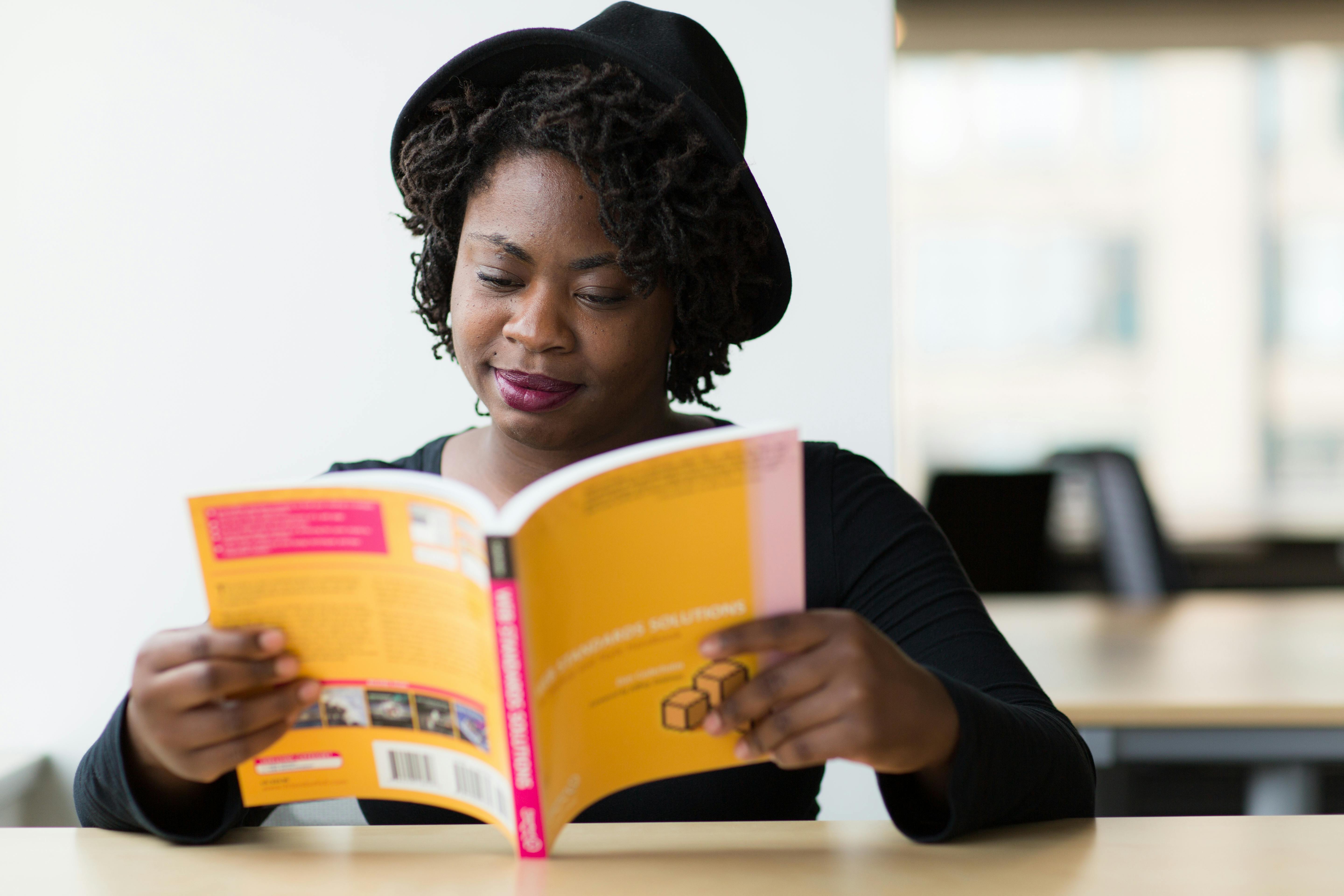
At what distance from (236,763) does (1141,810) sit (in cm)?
202

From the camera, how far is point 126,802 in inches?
32.7

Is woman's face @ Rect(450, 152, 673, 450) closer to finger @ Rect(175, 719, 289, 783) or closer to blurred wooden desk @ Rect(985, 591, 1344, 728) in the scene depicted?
finger @ Rect(175, 719, 289, 783)

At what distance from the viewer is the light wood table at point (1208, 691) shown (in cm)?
172

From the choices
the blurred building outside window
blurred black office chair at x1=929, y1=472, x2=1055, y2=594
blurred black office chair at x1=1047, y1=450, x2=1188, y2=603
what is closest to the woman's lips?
blurred black office chair at x1=929, y1=472, x2=1055, y2=594

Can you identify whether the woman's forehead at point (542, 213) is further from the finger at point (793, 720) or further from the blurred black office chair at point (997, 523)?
the blurred black office chair at point (997, 523)

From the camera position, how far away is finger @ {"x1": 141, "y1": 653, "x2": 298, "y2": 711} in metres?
0.76

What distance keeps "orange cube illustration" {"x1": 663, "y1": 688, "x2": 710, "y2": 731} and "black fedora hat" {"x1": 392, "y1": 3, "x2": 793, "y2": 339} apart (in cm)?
58

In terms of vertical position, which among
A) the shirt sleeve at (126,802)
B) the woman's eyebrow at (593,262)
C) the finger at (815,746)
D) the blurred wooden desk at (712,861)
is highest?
the woman's eyebrow at (593,262)

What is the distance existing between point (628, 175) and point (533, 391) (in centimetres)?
23

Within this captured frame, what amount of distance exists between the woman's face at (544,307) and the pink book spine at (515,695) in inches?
16.5

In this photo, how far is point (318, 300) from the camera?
1533 mm

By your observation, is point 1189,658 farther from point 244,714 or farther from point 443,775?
point 244,714

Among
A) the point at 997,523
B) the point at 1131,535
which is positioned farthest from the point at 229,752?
the point at 1131,535

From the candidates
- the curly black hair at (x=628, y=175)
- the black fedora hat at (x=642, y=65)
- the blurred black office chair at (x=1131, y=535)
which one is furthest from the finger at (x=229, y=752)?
the blurred black office chair at (x=1131, y=535)
